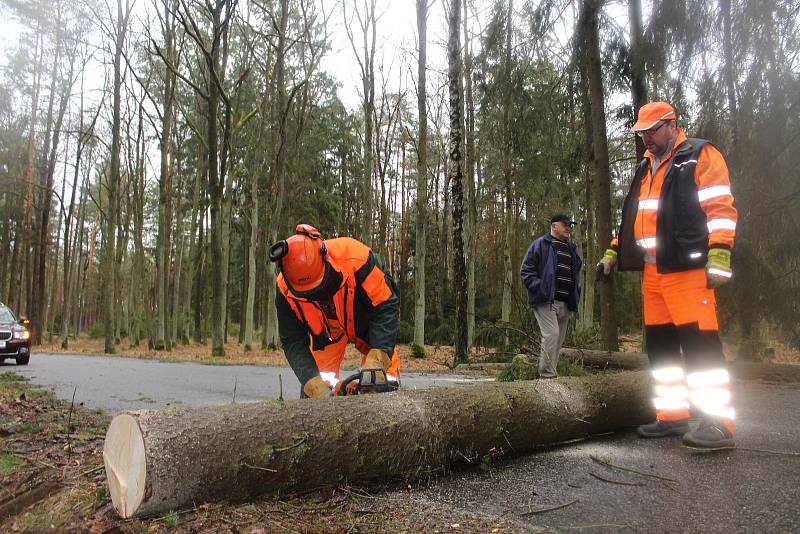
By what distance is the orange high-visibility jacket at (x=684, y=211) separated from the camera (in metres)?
3.36

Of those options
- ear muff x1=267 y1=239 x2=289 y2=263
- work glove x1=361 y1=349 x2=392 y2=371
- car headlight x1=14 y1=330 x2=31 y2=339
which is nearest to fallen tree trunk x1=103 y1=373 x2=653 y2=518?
work glove x1=361 y1=349 x2=392 y2=371

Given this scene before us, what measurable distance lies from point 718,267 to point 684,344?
551 millimetres

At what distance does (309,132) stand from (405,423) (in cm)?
2484

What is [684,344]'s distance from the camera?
3.44 meters

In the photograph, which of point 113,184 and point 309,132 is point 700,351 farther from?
point 309,132

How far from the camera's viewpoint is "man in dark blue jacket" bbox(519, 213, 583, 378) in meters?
6.06

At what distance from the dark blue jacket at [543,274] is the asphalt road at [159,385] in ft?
7.24

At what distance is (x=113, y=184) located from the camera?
2003 centimetres

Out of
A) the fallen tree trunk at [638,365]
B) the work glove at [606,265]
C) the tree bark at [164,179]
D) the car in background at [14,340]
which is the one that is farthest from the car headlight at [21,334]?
the work glove at [606,265]

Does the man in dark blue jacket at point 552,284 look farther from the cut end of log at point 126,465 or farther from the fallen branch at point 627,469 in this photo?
the cut end of log at point 126,465

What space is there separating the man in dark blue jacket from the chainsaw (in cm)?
312

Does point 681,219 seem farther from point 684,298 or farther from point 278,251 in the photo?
point 278,251

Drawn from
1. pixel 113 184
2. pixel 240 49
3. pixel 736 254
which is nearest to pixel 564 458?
pixel 736 254

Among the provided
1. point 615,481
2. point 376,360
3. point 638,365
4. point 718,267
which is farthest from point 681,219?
point 638,365
